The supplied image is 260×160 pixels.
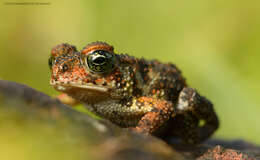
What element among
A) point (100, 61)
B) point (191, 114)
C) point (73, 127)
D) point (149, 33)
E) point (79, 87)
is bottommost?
point (73, 127)

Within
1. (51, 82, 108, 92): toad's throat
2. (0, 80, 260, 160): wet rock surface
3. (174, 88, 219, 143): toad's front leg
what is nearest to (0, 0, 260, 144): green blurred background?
(174, 88, 219, 143): toad's front leg

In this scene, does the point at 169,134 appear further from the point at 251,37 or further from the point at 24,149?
the point at 251,37

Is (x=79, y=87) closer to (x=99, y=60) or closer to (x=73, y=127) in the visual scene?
(x=99, y=60)

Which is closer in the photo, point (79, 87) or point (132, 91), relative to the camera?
point (79, 87)

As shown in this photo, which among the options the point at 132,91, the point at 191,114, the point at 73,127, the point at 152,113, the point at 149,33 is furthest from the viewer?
the point at 149,33

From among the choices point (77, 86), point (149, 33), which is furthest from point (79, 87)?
point (149, 33)

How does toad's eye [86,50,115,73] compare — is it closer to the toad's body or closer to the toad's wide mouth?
the toad's body
